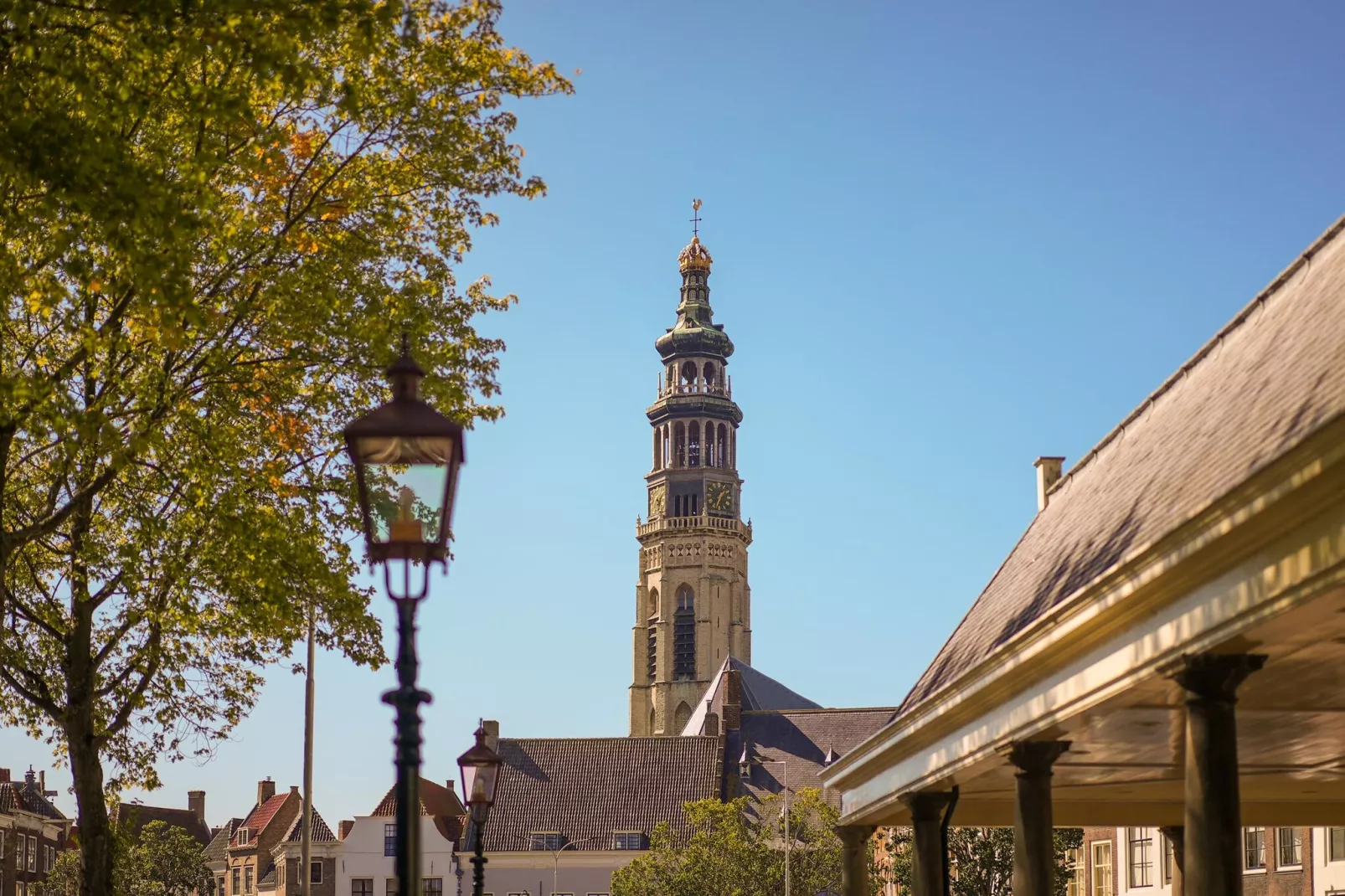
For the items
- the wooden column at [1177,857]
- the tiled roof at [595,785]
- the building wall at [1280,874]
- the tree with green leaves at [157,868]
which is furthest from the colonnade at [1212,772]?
the tree with green leaves at [157,868]

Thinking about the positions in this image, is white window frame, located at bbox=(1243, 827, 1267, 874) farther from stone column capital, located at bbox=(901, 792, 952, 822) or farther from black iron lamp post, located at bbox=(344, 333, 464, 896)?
black iron lamp post, located at bbox=(344, 333, 464, 896)

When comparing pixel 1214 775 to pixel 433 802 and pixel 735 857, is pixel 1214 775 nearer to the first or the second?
pixel 735 857

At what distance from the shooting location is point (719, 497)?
150000 millimetres

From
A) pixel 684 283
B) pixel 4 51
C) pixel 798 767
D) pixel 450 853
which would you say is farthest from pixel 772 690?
pixel 4 51

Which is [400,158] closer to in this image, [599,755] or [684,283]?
[599,755]

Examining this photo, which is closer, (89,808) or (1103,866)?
(89,808)

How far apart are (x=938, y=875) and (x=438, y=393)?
32.1 ft

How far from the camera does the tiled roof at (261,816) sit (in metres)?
104

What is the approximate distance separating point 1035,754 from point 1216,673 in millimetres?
5500

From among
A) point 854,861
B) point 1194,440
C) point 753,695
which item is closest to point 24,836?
point 753,695

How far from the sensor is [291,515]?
22938 millimetres

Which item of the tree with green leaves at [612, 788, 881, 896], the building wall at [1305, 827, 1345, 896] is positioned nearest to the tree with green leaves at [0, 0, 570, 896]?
the building wall at [1305, 827, 1345, 896]

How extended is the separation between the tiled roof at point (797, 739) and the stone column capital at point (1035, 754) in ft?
244

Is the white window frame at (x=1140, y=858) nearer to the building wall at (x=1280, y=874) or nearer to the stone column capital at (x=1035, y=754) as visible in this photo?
the building wall at (x=1280, y=874)
